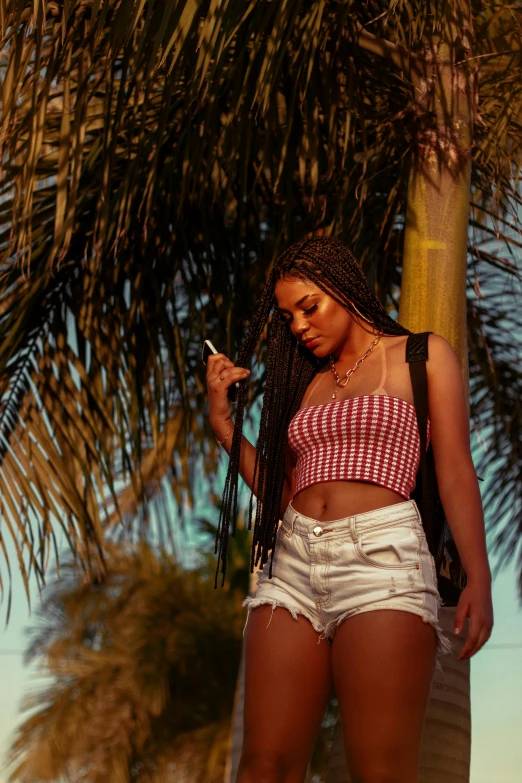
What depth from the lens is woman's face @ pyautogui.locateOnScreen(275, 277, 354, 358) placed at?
9.52 ft

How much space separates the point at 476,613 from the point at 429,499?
1.05ft

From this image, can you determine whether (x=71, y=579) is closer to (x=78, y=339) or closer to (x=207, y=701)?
(x=207, y=701)

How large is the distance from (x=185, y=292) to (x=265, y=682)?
2970mm

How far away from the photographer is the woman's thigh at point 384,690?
2410mm

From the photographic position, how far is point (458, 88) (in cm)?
421

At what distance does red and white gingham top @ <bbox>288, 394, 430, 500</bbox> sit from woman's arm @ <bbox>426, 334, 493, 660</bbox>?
2.6 inches

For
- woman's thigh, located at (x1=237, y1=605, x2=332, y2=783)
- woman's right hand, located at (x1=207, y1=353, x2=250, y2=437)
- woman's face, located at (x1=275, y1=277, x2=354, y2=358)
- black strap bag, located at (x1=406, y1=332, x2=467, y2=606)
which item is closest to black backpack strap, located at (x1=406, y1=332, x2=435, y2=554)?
black strap bag, located at (x1=406, y1=332, x2=467, y2=606)

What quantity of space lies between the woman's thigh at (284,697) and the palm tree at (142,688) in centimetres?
1154

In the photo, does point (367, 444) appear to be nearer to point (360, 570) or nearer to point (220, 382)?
point (360, 570)

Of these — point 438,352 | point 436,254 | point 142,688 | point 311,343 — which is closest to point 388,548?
point 438,352

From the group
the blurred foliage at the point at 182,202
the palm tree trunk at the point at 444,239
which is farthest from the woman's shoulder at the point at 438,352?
the blurred foliage at the point at 182,202

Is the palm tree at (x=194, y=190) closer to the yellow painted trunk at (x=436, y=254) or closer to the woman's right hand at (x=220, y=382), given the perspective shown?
the yellow painted trunk at (x=436, y=254)

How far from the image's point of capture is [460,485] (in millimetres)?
2646

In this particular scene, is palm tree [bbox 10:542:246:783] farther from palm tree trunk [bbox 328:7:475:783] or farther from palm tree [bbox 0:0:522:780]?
palm tree trunk [bbox 328:7:475:783]
